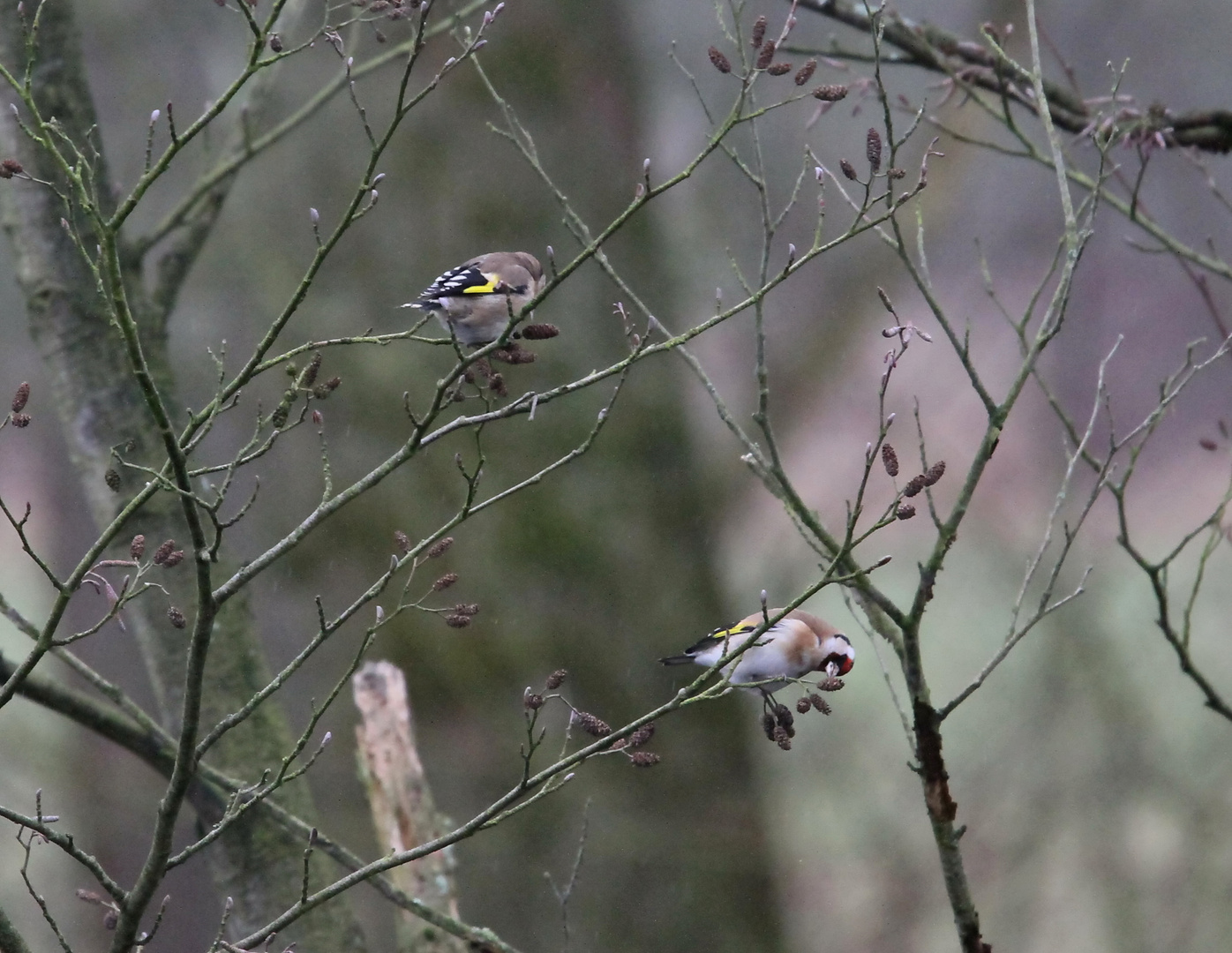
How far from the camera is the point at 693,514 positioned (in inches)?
293

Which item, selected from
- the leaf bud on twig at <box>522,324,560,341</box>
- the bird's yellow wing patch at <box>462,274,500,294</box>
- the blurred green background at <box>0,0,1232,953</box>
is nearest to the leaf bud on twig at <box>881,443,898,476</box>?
the leaf bud on twig at <box>522,324,560,341</box>

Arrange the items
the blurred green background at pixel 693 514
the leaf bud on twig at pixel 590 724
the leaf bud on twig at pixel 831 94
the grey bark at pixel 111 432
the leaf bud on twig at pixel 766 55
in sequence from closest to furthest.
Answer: the leaf bud on twig at pixel 590 724, the leaf bud on twig at pixel 766 55, the leaf bud on twig at pixel 831 94, the grey bark at pixel 111 432, the blurred green background at pixel 693 514

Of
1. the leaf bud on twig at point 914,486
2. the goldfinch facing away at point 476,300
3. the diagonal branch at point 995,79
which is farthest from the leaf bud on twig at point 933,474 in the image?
the diagonal branch at point 995,79

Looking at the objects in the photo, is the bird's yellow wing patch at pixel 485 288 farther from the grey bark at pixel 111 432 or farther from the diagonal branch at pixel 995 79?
the grey bark at pixel 111 432

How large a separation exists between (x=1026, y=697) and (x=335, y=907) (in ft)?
17.9

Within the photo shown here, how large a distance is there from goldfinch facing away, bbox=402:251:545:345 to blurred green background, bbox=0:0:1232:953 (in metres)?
2.96

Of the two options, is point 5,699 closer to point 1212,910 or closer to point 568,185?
point 568,185

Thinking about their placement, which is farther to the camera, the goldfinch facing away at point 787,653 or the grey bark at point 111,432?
the grey bark at point 111,432

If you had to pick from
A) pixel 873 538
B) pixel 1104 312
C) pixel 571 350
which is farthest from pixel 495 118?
pixel 1104 312

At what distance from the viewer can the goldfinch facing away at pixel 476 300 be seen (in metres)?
3.03

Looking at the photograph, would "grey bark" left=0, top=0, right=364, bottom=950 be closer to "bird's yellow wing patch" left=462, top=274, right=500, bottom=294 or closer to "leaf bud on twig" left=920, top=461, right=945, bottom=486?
"bird's yellow wing patch" left=462, top=274, right=500, bottom=294

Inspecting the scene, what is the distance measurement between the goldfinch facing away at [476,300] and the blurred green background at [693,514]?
2.96 m

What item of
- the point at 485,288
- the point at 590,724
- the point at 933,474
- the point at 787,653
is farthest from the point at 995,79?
the point at 590,724

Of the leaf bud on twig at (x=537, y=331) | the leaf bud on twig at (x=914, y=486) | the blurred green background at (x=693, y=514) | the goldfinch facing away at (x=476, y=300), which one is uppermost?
the blurred green background at (x=693, y=514)
